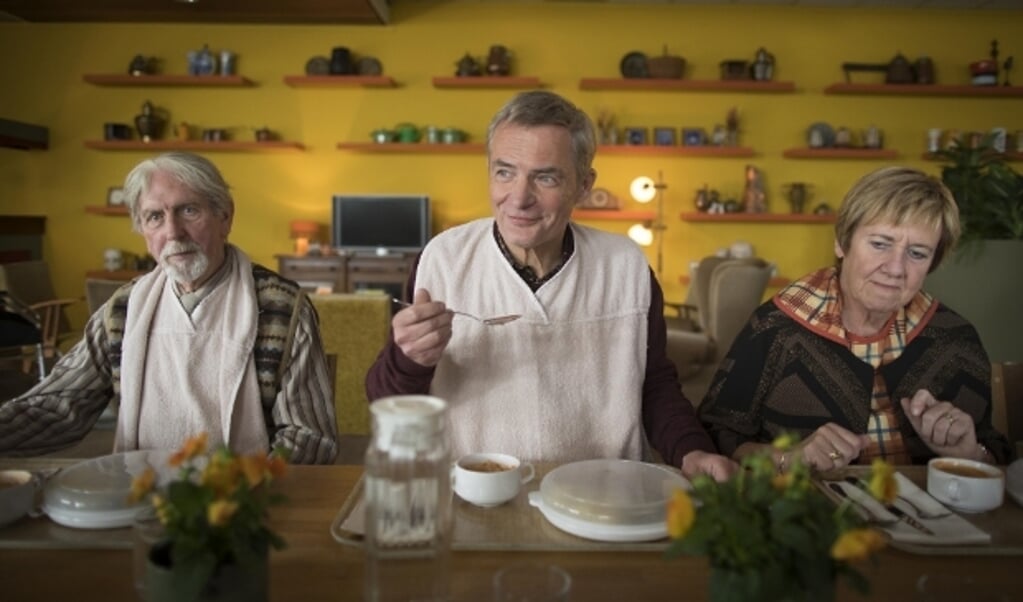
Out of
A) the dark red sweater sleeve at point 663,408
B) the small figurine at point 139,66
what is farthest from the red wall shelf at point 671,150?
the dark red sweater sleeve at point 663,408

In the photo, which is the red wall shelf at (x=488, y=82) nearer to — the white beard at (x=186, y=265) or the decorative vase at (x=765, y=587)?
the white beard at (x=186, y=265)

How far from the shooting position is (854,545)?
0.62 m

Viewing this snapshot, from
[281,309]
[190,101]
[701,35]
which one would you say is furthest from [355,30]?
[281,309]

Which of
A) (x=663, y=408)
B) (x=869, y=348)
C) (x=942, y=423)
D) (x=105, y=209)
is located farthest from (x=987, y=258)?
(x=105, y=209)

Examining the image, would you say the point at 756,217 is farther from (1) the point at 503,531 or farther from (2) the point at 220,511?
(2) the point at 220,511

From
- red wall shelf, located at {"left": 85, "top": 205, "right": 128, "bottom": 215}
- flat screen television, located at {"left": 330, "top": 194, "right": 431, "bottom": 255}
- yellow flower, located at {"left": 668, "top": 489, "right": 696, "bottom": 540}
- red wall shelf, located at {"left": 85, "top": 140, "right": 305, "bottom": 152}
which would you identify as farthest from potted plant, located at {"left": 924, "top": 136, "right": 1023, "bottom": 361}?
red wall shelf, located at {"left": 85, "top": 205, "right": 128, "bottom": 215}

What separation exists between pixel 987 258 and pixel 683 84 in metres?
3.28

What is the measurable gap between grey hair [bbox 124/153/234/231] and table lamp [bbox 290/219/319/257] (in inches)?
175

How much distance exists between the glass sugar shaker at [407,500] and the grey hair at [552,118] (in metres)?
0.85

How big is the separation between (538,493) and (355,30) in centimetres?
579

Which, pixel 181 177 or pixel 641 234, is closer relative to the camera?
pixel 181 177

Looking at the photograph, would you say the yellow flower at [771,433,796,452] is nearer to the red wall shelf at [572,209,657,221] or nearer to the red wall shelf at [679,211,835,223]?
the red wall shelf at [572,209,657,221]

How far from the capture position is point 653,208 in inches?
245

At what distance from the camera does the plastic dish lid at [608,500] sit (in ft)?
3.26
